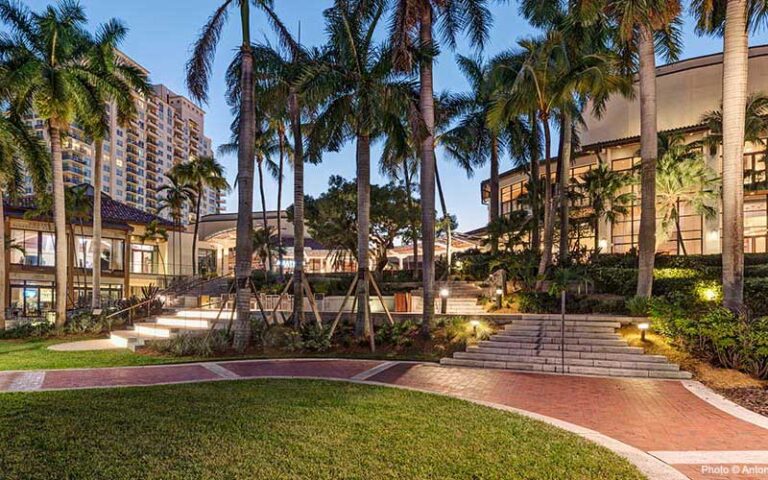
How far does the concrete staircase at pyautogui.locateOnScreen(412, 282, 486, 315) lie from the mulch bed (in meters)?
10.1

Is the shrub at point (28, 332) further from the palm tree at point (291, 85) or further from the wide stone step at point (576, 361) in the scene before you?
the wide stone step at point (576, 361)

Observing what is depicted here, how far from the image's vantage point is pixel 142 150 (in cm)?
11550

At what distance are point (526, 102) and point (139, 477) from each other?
685 inches

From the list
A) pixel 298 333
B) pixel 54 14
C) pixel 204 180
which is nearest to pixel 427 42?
pixel 298 333

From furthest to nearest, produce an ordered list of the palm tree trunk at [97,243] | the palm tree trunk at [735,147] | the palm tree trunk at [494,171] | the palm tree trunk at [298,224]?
1. the palm tree trunk at [494,171]
2. the palm tree trunk at [97,243]
3. the palm tree trunk at [298,224]
4. the palm tree trunk at [735,147]

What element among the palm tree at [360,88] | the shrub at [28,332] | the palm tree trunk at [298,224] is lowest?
the shrub at [28,332]

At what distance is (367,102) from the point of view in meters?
14.1

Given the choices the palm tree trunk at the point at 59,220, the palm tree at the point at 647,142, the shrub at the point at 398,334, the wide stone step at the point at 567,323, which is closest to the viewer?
the wide stone step at the point at 567,323

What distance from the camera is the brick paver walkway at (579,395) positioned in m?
5.99

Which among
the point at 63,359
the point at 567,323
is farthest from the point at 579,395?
the point at 63,359

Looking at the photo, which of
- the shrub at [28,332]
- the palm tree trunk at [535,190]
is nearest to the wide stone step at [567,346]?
the palm tree trunk at [535,190]

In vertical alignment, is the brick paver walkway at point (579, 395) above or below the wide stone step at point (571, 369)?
above

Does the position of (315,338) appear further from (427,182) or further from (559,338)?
(559,338)

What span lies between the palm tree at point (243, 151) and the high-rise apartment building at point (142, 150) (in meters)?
81.8
